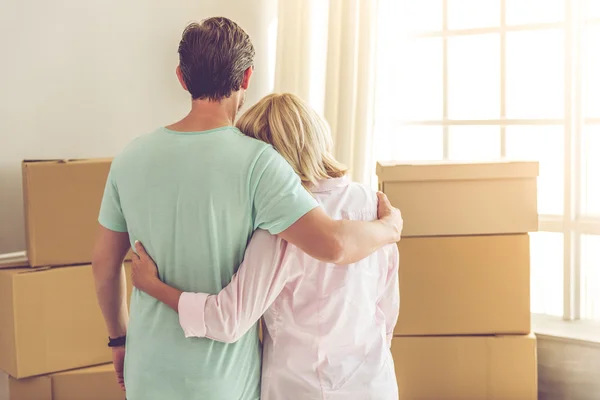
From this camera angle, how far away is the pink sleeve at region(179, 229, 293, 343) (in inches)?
50.3

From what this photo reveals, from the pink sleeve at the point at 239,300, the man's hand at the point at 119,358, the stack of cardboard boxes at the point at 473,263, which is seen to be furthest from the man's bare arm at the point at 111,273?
the stack of cardboard boxes at the point at 473,263

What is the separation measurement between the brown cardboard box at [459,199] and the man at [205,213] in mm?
775

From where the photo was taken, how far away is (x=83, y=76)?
99.7 inches

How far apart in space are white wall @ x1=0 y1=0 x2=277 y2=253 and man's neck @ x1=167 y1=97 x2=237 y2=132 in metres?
1.22

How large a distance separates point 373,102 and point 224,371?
1.63m

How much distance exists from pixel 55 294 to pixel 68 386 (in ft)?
0.92

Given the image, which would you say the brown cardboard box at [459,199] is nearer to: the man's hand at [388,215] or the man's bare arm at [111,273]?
the man's hand at [388,215]

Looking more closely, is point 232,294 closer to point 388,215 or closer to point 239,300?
point 239,300

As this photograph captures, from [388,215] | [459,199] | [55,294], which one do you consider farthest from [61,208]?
[459,199]

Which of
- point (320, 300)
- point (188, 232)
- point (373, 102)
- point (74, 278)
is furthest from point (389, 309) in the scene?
point (373, 102)

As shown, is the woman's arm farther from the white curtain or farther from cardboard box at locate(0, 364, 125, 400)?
the white curtain

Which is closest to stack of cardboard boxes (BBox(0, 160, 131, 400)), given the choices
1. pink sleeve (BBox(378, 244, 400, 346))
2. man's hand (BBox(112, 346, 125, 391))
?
man's hand (BBox(112, 346, 125, 391))

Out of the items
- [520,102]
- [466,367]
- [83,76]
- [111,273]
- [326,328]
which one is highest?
[83,76]

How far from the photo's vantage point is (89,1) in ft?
8.36
